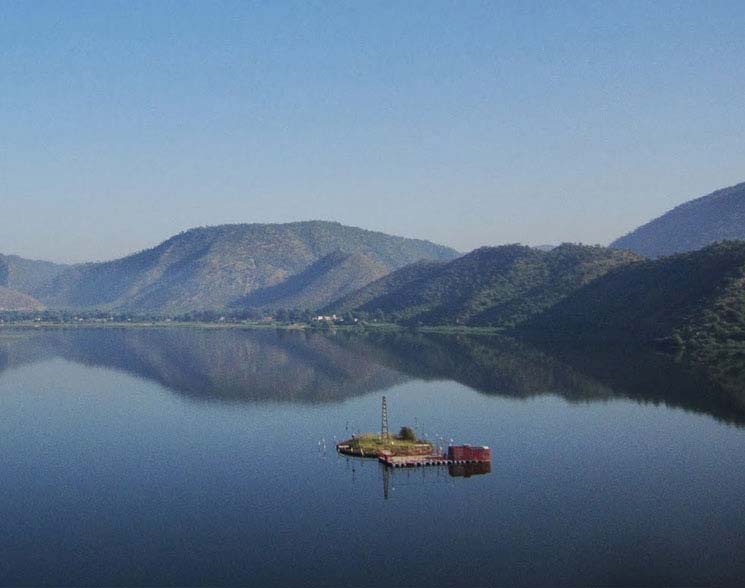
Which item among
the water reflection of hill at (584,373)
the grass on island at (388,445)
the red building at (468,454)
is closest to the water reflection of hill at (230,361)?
the water reflection of hill at (584,373)

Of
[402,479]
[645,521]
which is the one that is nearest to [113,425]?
[402,479]

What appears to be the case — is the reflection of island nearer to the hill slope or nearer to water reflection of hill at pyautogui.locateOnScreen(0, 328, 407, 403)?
water reflection of hill at pyautogui.locateOnScreen(0, 328, 407, 403)

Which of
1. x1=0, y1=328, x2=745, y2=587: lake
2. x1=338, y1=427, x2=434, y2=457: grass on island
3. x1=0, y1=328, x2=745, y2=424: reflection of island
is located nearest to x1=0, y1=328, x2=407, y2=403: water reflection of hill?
x1=0, y1=328, x2=745, y2=424: reflection of island

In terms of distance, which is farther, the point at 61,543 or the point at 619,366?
the point at 619,366

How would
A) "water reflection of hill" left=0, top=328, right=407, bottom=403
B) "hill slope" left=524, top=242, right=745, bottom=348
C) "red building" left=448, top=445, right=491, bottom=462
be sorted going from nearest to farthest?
"red building" left=448, top=445, right=491, bottom=462 → "water reflection of hill" left=0, top=328, right=407, bottom=403 → "hill slope" left=524, top=242, right=745, bottom=348

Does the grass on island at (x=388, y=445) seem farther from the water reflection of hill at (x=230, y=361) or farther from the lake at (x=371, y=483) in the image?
the water reflection of hill at (x=230, y=361)

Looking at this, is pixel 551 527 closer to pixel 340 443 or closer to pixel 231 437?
pixel 340 443

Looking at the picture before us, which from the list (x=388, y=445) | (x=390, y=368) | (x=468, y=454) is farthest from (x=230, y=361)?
(x=468, y=454)
